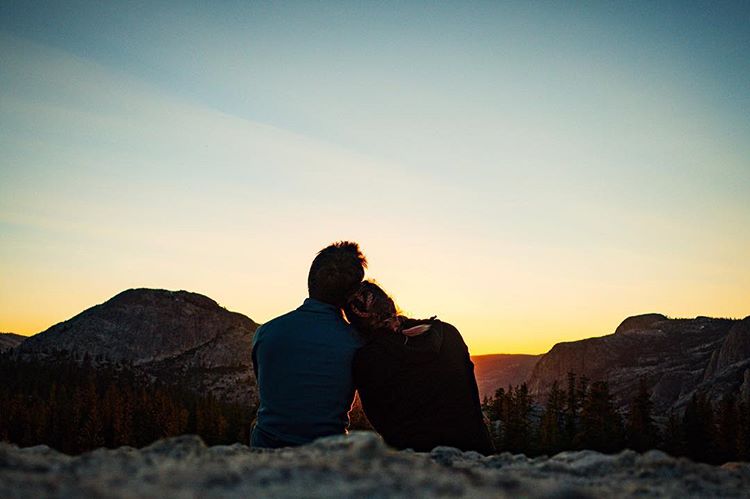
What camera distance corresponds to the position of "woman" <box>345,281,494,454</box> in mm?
6383

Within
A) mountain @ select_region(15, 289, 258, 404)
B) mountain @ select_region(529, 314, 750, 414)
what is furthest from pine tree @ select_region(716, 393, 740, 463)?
mountain @ select_region(15, 289, 258, 404)

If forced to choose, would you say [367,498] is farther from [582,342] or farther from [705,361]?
[582,342]

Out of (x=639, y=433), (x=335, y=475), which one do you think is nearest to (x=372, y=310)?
(x=335, y=475)

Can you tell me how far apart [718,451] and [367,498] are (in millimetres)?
48119

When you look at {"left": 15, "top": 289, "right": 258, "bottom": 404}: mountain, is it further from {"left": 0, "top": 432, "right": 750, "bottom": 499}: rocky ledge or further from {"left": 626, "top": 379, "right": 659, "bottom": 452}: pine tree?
{"left": 0, "top": 432, "right": 750, "bottom": 499}: rocky ledge

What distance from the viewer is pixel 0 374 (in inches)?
4343

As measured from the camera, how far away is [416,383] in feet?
21.2

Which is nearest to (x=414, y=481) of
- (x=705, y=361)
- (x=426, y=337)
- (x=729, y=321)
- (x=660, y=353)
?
(x=426, y=337)

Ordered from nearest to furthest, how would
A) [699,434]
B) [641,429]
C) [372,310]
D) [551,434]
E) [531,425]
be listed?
[372,310] < [699,434] < [641,429] < [551,434] < [531,425]

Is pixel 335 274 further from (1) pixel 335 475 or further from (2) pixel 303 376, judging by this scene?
(1) pixel 335 475

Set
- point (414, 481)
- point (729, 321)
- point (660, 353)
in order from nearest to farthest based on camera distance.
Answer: point (414, 481) < point (660, 353) < point (729, 321)

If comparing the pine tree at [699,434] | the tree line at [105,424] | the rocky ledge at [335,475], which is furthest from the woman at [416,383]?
the tree line at [105,424]

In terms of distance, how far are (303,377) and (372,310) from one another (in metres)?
1.12

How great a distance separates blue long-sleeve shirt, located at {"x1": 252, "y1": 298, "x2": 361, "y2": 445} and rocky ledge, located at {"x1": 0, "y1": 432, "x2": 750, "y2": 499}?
8.08ft
